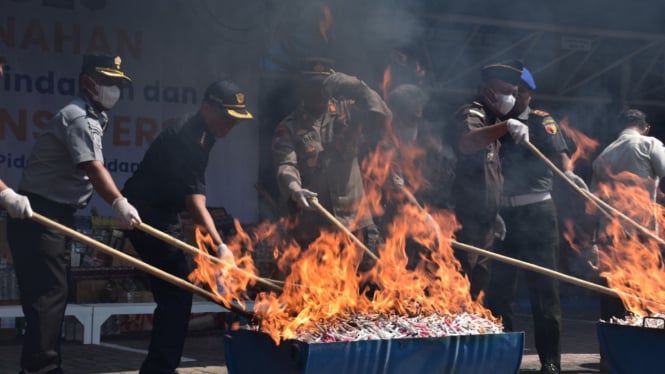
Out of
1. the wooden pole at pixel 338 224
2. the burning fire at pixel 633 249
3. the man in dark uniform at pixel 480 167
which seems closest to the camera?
the wooden pole at pixel 338 224

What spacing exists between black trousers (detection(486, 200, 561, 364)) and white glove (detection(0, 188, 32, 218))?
328 centimetres

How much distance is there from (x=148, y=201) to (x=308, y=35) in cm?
336

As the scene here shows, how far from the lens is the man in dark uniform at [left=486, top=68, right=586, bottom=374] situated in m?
6.96

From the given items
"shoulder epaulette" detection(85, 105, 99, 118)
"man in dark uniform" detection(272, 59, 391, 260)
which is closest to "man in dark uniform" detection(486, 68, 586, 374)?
"man in dark uniform" detection(272, 59, 391, 260)

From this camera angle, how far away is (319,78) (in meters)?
6.40

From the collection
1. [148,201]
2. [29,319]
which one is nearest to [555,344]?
[148,201]

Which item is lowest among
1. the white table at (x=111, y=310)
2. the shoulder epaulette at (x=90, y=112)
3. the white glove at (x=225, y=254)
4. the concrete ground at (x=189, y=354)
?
the concrete ground at (x=189, y=354)

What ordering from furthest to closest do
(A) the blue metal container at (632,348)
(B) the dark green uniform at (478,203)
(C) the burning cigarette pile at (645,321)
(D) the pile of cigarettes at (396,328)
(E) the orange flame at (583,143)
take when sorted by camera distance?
(E) the orange flame at (583,143) → (B) the dark green uniform at (478,203) → (C) the burning cigarette pile at (645,321) → (A) the blue metal container at (632,348) → (D) the pile of cigarettes at (396,328)

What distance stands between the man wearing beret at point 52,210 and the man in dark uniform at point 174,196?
43 cm

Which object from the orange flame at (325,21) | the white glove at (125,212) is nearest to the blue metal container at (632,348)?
the white glove at (125,212)

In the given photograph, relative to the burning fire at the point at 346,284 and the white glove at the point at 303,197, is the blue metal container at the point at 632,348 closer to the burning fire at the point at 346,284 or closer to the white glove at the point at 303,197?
the burning fire at the point at 346,284

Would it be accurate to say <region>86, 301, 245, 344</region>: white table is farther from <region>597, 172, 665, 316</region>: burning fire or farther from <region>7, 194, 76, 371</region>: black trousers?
<region>597, 172, 665, 316</region>: burning fire

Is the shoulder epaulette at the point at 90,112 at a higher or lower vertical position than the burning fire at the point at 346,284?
higher

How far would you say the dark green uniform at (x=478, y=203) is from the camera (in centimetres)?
705
